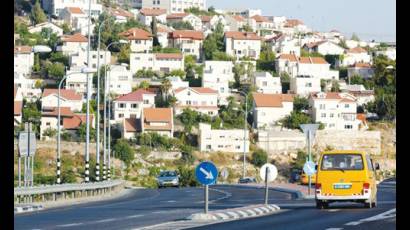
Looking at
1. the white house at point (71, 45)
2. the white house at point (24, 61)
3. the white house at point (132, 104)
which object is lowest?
the white house at point (132, 104)

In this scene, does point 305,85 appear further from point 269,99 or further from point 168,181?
point 168,181

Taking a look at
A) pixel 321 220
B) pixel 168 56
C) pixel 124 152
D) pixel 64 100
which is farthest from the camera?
pixel 168 56

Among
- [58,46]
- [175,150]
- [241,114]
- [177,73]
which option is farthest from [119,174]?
[58,46]

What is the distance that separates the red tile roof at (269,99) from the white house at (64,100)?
77.4 feet

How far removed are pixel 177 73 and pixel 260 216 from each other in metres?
159

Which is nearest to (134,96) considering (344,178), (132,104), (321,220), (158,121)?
(132,104)

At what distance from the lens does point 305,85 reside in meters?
187

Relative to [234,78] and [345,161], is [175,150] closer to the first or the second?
[234,78]

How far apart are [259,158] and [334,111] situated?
109 feet

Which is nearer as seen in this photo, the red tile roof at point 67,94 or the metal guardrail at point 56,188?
the metal guardrail at point 56,188

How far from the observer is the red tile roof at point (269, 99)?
163 metres

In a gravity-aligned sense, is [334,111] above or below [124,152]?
above

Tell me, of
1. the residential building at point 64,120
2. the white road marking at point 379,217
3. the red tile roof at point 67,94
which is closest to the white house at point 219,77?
the red tile roof at point 67,94

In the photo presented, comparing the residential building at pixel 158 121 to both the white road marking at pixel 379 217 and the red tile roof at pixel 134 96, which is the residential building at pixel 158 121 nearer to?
the red tile roof at pixel 134 96
